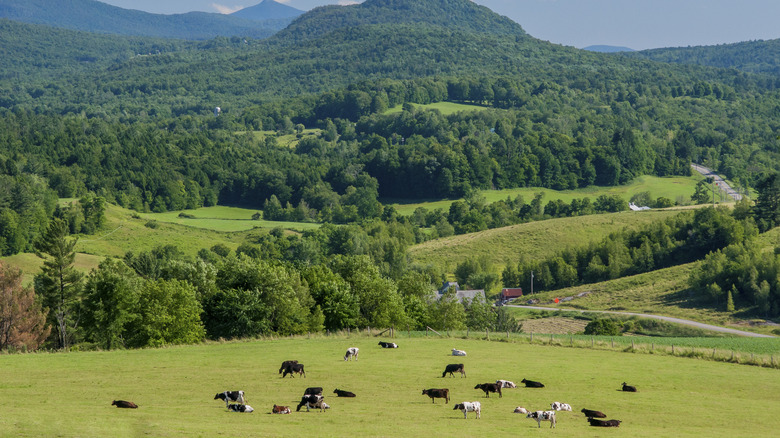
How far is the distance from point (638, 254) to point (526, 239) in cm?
3174

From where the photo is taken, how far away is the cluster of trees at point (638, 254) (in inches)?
5871

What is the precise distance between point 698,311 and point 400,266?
58679 millimetres

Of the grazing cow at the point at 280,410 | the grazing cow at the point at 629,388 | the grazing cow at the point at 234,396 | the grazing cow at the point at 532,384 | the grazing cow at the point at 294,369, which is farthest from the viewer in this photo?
the grazing cow at the point at 294,369

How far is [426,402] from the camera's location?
3453 centimetres

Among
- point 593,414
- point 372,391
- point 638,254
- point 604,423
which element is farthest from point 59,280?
point 638,254

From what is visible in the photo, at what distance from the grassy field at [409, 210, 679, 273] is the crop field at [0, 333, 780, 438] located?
376 feet

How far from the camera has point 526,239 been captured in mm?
179375

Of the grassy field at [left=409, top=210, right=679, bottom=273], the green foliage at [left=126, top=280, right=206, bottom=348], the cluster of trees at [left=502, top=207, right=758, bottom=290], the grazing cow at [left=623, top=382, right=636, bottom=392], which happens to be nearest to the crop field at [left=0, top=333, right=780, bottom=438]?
the grazing cow at [left=623, top=382, right=636, bottom=392]

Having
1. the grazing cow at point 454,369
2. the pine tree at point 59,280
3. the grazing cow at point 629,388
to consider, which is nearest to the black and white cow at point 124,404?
the grazing cow at point 454,369

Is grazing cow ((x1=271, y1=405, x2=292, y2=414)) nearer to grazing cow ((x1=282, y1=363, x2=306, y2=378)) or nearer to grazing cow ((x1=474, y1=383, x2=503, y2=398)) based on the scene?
grazing cow ((x1=282, y1=363, x2=306, y2=378))

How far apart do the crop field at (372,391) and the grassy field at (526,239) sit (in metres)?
114

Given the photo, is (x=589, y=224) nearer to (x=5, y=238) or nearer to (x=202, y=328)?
(x=5, y=238)

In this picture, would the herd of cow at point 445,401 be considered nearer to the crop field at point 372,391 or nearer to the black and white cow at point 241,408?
the black and white cow at point 241,408

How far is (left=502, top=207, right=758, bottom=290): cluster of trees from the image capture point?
5871 inches
